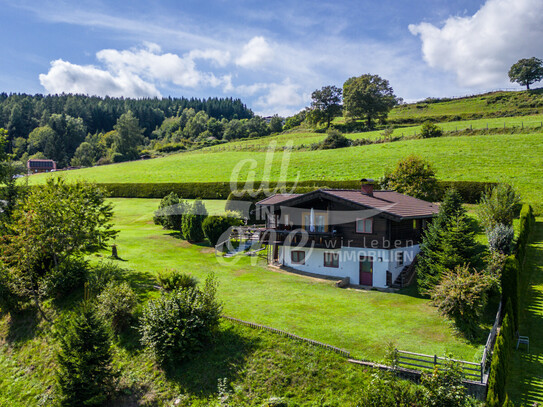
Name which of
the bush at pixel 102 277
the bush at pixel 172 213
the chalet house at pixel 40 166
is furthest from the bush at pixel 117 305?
the chalet house at pixel 40 166

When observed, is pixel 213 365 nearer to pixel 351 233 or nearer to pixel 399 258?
pixel 351 233

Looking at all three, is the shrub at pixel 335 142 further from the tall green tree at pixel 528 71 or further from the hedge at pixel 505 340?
the tall green tree at pixel 528 71

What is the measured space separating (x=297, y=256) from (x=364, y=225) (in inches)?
256

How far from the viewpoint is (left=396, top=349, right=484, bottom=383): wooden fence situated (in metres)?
13.6

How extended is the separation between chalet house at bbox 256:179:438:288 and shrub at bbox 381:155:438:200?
23.1 feet

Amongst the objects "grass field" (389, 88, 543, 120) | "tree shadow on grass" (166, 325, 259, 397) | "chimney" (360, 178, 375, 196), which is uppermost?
"grass field" (389, 88, 543, 120)

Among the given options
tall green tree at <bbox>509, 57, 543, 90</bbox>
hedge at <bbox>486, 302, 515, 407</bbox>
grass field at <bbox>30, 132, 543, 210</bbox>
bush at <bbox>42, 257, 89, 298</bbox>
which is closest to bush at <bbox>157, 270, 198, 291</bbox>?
bush at <bbox>42, 257, 89, 298</bbox>

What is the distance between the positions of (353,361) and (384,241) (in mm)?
12518

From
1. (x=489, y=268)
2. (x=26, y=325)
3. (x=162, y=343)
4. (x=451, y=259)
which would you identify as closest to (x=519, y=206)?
(x=489, y=268)

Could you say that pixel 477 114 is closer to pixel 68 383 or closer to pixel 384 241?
pixel 384 241

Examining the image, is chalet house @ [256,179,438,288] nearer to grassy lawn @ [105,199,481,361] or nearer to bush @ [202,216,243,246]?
grassy lawn @ [105,199,481,361]

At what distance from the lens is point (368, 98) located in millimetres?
92750

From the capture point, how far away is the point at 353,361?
15758mm

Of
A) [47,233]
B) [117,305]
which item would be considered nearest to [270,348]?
[117,305]
